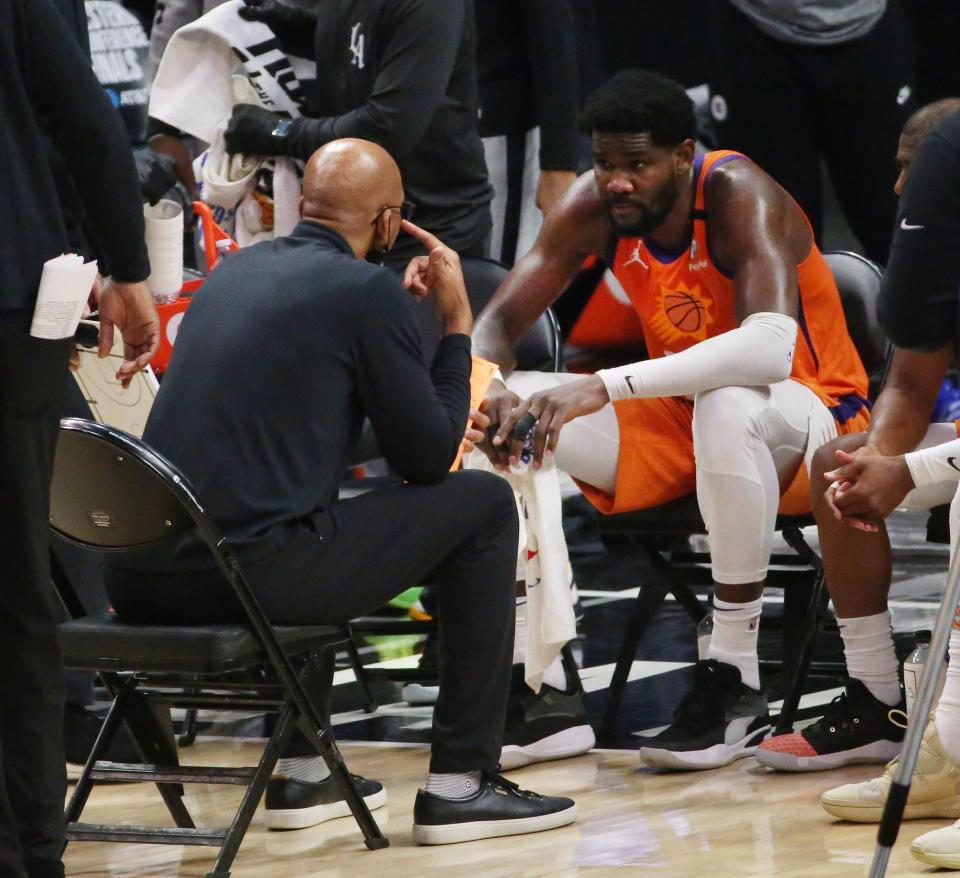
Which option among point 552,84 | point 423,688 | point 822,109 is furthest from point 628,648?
point 822,109

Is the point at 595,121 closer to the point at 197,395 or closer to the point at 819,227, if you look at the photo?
the point at 197,395

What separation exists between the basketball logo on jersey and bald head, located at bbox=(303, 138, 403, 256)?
3.55ft

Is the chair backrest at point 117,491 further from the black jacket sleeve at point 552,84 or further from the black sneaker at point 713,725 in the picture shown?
the black jacket sleeve at point 552,84

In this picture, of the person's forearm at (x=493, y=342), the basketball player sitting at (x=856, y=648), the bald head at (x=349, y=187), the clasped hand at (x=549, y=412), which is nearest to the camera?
the bald head at (x=349, y=187)

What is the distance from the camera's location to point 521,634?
4.48m

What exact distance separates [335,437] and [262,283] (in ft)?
1.07

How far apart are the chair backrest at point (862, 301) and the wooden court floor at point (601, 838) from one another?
50.3 inches

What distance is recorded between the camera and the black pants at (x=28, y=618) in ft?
9.54

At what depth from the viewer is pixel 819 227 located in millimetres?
7027

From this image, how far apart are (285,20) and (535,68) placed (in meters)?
1.07

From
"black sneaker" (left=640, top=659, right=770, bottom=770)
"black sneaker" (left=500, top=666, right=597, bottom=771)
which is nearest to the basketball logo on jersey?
"black sneaker" (left=640, top=659, right=770, bottom=770)

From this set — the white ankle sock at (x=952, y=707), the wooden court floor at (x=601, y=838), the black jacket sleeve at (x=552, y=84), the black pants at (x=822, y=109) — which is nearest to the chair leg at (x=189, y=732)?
the wooden court floor at (x=601, y=838)

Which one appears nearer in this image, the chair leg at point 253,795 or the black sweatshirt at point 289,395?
the chair leg at point 253,795

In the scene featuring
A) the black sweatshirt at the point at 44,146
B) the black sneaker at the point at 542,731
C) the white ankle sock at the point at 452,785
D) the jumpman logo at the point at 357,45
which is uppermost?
the black sweatshirt at the point at 44,146
